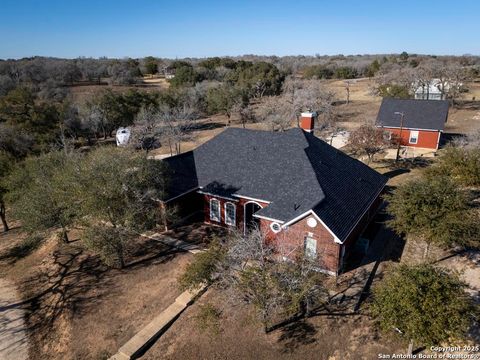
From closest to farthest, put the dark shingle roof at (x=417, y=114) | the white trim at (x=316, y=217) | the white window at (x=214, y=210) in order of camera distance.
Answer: the white trim at (x=316, y=217)
the white window at (x=214, y=210)
the dark shingle roof at (x=417, y=114)

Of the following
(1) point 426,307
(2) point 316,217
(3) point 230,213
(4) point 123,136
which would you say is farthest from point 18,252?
(4) point 123,136

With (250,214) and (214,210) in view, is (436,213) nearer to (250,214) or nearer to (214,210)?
(250,214)

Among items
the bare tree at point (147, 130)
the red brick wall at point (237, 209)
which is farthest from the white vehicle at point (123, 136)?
the red brick wall at point (237, 209)

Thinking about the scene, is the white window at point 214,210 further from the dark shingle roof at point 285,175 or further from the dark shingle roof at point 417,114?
the dark shingle roof at point 417,114

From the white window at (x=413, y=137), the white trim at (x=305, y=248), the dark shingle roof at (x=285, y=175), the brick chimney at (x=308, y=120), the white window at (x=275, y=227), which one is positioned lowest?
the white trim at (x=305, y=248)

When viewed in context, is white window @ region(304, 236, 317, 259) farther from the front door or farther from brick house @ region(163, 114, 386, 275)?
the front door

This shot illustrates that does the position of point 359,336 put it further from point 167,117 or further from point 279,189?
point 167,117

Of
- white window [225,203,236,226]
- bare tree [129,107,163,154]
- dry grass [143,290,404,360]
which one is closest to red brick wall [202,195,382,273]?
dry grass [143,290,404,360]
